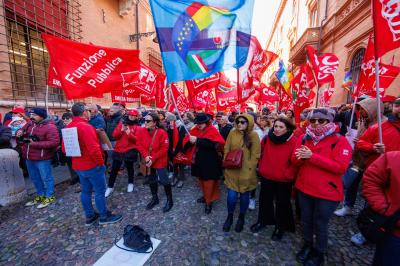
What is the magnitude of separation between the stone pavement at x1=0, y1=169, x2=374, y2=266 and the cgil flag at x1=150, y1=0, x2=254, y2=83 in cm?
248

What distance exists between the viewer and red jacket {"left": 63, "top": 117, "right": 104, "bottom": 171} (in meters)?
2.90

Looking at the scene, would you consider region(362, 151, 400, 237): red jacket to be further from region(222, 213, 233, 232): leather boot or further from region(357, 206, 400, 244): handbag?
region(222, 213, 233, 232): leather boot

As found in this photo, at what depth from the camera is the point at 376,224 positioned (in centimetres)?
148

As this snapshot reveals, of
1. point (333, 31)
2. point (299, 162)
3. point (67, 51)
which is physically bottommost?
point (299, 162)

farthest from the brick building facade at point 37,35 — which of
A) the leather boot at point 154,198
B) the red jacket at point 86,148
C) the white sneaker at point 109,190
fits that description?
the leather boot at point 154,198

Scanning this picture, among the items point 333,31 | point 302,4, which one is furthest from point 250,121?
point 302,4

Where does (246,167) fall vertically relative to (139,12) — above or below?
below

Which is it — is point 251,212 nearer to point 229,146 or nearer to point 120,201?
point 229,146

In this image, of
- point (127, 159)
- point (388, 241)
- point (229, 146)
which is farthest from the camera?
point (127, 159)

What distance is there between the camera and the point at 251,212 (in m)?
3.67

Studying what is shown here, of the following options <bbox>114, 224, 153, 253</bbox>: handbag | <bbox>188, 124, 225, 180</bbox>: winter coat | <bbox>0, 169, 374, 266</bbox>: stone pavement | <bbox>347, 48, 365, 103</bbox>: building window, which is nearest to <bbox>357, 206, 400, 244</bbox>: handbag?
<bbox>0, 169, 374, 266</bbox>: stone pavement

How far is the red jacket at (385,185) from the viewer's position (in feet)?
4.63

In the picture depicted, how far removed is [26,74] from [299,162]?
30.1ft

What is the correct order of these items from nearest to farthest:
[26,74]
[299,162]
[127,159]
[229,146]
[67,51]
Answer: [299,162]
[229,146]
[67,51]
[127,159]
[26,74]
